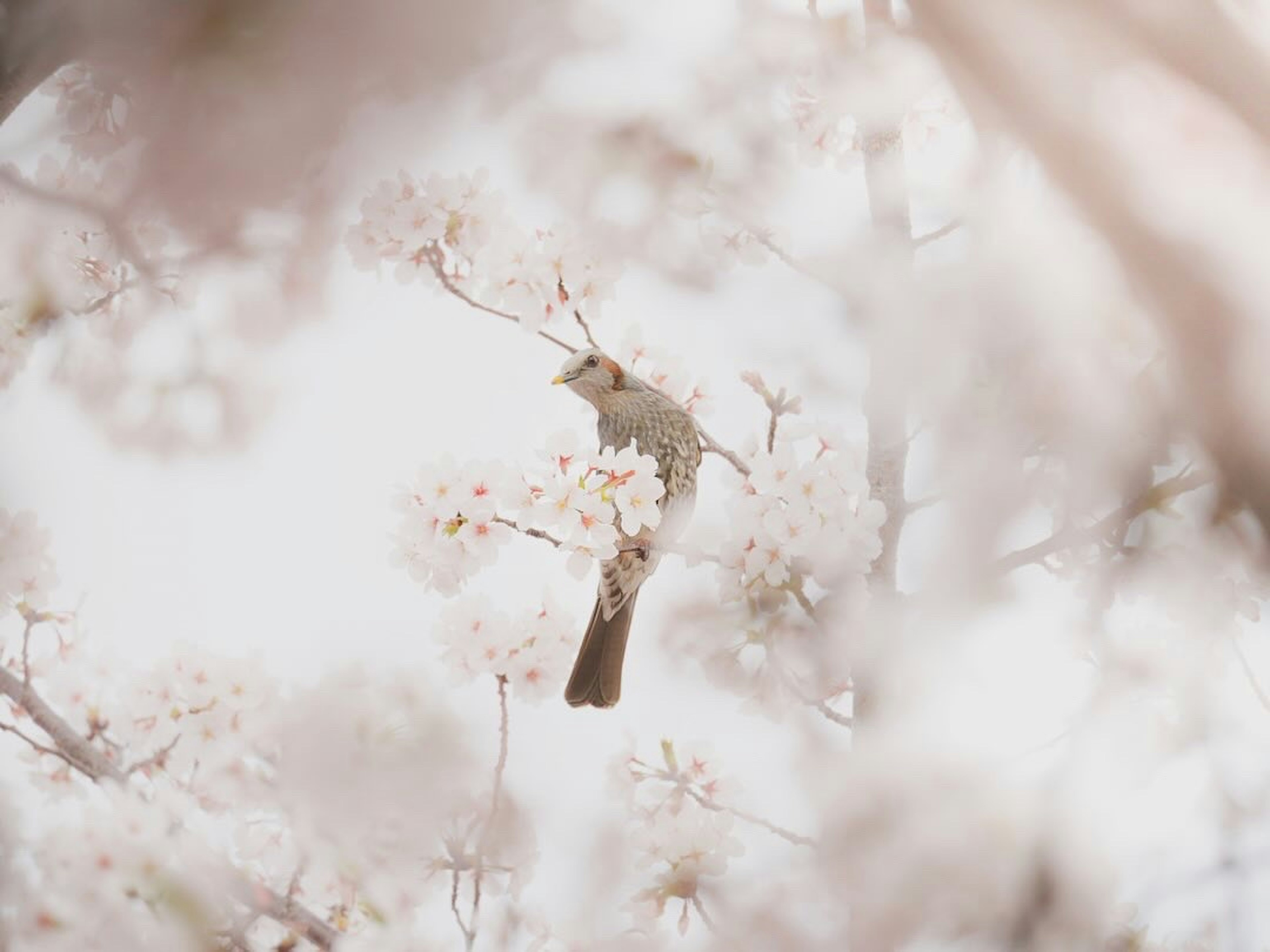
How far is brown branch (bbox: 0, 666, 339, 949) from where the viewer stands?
4.31ft

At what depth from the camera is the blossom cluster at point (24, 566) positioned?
58.6 inches

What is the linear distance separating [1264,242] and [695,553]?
993mm

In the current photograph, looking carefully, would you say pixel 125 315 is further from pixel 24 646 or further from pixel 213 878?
pixel 213 878

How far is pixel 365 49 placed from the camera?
1.05 ft

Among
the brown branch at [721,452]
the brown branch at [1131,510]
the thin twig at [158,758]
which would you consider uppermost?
the brown branch at [1131,510]

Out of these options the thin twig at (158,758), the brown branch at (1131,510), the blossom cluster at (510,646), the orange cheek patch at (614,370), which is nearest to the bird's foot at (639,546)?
the blossom cluster at (510,646)

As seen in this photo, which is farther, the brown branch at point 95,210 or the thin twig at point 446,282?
the thin twig at point 446,282

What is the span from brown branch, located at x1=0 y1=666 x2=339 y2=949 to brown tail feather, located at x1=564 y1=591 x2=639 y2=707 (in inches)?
19.4

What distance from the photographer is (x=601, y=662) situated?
5.06ft

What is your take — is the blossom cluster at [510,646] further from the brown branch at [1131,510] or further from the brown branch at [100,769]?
the brown branch at [1131,510]

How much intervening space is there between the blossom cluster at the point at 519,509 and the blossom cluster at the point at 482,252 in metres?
0.52

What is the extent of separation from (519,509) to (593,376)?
0.55 meters

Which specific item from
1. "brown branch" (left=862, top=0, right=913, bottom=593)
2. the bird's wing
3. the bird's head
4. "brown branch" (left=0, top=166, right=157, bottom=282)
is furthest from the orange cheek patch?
"brown branch" (left=0, top=166, right=157, bottom=282)

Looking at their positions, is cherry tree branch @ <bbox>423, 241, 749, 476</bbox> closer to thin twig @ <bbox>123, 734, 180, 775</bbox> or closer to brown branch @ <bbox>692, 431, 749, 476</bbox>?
brown branch @ <bbox>692, 431, 749, 476</bbox>
